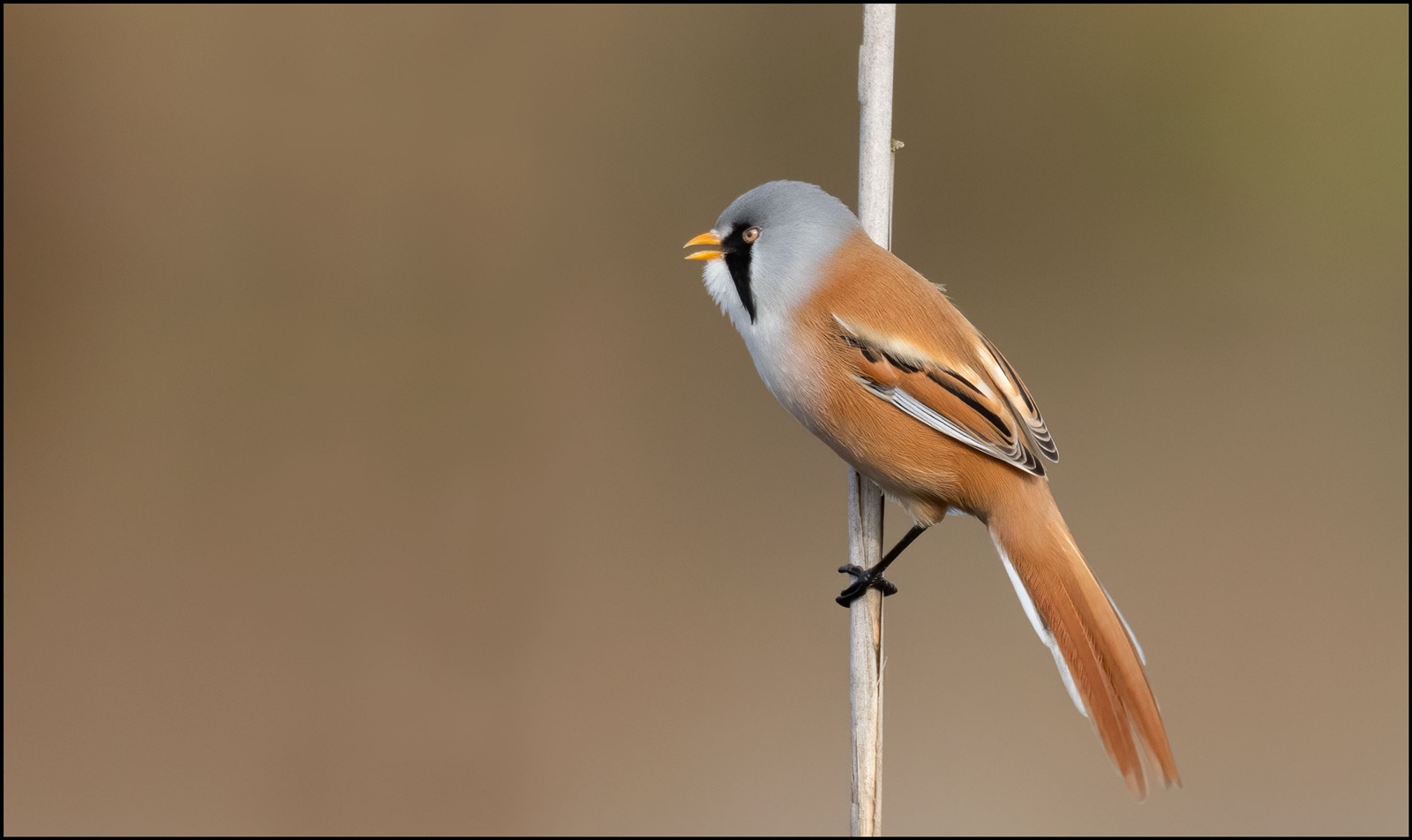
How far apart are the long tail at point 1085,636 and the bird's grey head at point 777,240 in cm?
51

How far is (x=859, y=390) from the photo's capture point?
1783 millimetres

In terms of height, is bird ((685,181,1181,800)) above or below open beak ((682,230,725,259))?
below

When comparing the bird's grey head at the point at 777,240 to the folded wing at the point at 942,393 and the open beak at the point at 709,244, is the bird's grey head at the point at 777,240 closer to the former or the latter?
the open beak at the point at 709,244

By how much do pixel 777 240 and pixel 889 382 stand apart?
11.8 inches

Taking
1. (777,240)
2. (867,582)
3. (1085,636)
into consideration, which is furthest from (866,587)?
(777,240)

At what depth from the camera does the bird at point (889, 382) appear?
1.75 m

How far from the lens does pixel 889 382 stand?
1.78m

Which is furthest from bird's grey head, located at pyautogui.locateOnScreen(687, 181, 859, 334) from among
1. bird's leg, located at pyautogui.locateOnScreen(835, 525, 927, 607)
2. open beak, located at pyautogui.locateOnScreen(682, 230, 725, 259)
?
bird's leg, located at pyautogui.locateOnScreen(835, 525, 927, 607)

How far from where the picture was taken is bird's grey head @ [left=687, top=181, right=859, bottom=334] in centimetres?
181

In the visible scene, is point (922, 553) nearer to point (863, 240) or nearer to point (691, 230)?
point (691, 230)

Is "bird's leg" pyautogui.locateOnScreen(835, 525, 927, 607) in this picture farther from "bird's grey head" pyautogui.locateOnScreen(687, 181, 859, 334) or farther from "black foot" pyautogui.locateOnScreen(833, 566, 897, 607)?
"bird's grey head" pyautogui.locateOnScreen(687, 181, 859, 334)

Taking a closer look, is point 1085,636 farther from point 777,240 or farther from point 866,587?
point 777,240

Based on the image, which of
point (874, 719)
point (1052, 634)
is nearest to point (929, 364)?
point (1052, 634)

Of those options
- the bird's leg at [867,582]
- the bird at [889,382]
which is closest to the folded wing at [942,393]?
the bird at [889,382]
